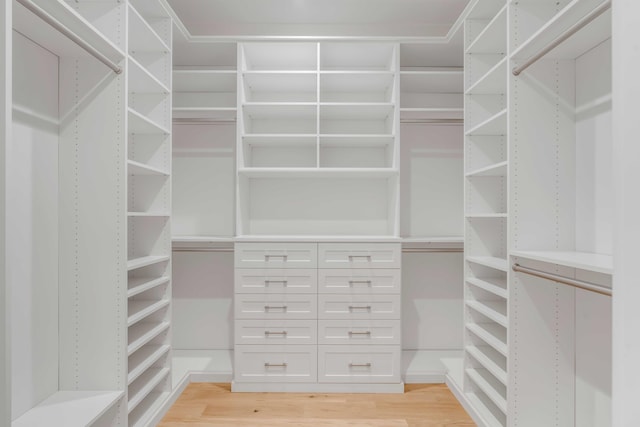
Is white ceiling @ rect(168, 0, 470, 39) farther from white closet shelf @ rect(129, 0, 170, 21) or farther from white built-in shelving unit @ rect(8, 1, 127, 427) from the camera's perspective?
white built-in shelving unit @ rect(8, 1, 127, 427)

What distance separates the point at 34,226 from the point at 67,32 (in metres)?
0.84

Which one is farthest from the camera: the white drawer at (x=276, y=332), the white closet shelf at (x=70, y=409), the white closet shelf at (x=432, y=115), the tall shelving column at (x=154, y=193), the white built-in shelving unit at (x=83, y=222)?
the white closet shelf at (x=432, y=115)

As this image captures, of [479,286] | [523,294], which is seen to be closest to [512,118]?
[523,294]

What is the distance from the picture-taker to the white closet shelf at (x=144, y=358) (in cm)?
213

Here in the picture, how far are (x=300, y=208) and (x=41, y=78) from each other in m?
1.92

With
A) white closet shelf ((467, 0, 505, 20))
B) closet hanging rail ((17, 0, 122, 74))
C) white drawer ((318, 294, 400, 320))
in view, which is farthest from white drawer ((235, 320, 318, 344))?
white closet shelf ((467, 0, 505, 20))

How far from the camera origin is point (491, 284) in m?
2.38

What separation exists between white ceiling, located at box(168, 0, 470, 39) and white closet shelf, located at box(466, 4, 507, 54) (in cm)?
59

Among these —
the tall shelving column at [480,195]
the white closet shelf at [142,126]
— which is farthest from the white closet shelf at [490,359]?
the white closet shelf at [142,126]

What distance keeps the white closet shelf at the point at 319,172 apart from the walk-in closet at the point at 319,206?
3cm

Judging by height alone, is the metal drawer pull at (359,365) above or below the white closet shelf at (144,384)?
below

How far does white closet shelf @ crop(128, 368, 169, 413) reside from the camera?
2.16 metres

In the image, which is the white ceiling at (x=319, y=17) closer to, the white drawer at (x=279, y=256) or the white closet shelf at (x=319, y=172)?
the white closet shelf at (x=319, y=172)

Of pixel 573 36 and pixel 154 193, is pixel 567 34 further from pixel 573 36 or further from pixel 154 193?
pixel 154 193
